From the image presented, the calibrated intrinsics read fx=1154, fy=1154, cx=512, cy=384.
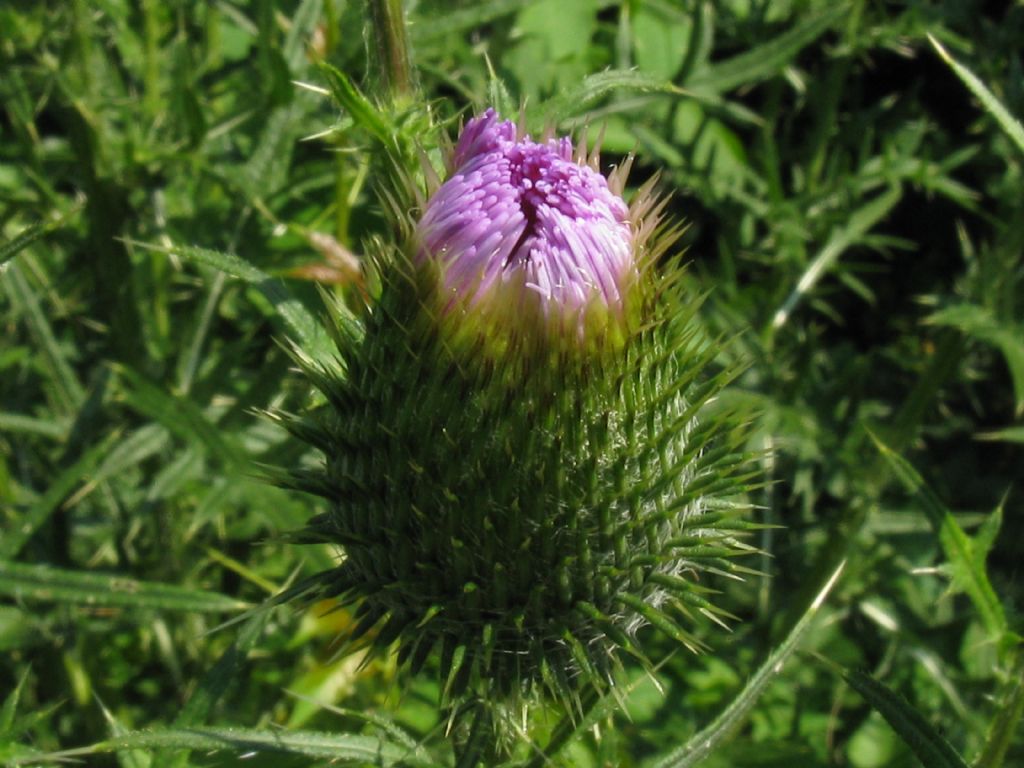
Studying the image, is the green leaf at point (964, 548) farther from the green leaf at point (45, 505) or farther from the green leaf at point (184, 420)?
the green leaf at point (45, 505)

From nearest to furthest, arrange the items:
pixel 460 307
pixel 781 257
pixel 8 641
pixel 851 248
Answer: pixel 460 307 < pixel 8 641 < pixel 781 257 < pixel 851 248

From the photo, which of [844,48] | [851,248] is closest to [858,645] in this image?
[851,248]

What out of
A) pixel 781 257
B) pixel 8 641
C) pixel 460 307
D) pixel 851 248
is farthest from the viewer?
pixel 851 248

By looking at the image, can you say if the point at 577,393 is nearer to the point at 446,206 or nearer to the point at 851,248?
the point at 446,206

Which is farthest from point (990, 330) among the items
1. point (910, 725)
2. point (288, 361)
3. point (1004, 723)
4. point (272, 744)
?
point (272, 744)

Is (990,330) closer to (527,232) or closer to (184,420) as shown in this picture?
(527,232)
